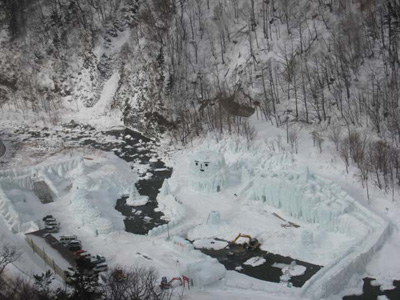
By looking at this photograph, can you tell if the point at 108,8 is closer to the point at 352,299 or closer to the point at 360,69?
the point at 360,69

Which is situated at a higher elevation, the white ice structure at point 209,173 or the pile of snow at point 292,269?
the white ice structure at point 209,173

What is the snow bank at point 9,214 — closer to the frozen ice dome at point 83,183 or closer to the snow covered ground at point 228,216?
the snow covered ground at point 228,216

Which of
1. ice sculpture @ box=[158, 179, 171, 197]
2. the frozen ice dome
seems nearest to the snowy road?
the frozen ice dome

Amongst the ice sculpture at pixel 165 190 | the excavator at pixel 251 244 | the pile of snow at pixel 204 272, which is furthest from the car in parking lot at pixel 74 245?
the excavator at pixel 251 244

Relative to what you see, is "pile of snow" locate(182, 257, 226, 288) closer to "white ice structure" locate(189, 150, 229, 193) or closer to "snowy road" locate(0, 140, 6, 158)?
"white ice structure" locate(189, 150, 229, 193)

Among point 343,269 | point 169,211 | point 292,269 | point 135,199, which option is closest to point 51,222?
point 135,199

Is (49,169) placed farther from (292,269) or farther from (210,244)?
(292,269)
